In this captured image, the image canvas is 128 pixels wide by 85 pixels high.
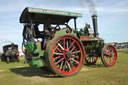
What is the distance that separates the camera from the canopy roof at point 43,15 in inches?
207

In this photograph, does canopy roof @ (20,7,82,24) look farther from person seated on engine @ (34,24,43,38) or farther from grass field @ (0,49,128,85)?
grass field @ (0,49,128,85)

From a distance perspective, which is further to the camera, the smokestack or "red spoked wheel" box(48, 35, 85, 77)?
the smokestack

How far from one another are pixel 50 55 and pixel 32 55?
741mm

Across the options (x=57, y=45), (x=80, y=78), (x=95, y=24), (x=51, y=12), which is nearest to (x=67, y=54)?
(x=57, y=45)

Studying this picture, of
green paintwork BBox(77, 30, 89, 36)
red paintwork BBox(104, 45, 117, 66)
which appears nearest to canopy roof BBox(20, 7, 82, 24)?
green paintwork BBox(77, 30, 89, 36)

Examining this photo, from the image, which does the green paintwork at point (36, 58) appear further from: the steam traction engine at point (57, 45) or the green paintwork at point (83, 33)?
the green paintwork at point (83, 33)

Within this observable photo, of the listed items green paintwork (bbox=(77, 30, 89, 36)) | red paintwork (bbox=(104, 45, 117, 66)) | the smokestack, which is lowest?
red paintwork (bbox=(104, 45, 117, 66))

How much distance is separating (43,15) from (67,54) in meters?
1.98

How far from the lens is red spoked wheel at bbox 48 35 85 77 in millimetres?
5219

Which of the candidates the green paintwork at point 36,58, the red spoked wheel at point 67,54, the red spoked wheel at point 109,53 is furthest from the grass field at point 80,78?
the red spoked wheel at point 109,53

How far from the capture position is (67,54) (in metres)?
5.40

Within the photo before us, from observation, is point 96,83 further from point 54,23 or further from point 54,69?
point 54,23

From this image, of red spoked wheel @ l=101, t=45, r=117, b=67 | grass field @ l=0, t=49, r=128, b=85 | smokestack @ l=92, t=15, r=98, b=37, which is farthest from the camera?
smokestack @ l=92, t=15, r=98, b=37

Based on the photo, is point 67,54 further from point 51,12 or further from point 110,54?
point 110,54
